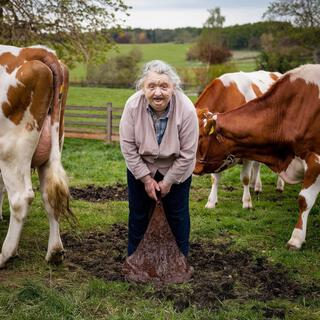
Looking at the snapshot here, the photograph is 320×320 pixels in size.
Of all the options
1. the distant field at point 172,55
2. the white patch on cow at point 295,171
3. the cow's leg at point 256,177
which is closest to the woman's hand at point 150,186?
the white patch on cow at point 295,171

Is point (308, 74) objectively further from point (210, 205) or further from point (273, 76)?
point (273, 76)

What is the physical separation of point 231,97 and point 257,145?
1699mm

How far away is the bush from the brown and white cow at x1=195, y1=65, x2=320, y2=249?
95.7ft

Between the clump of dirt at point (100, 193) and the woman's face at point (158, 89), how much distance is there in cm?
397

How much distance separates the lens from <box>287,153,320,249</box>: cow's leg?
20.0 feet

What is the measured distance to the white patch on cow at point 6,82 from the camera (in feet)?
16.5

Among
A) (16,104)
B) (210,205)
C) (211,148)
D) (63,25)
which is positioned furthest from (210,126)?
(63,25)

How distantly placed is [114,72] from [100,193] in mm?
28269

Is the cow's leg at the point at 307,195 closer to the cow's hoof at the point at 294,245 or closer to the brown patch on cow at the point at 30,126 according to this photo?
the cow's hoof at the point at 294,245

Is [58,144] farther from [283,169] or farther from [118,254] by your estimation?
[283,169]

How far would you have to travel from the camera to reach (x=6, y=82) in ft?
16.6

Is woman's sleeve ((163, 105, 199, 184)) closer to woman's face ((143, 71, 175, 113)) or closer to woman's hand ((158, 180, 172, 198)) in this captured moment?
woman's hand ((158, 180, 172, 198))

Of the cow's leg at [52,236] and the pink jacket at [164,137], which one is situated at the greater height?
the pink jacket at [164,137]

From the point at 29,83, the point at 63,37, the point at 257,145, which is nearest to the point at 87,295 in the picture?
the point at 29,83
